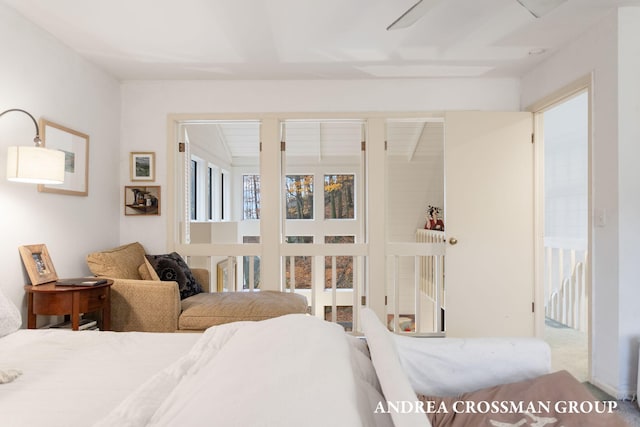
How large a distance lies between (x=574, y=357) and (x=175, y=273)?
322cm

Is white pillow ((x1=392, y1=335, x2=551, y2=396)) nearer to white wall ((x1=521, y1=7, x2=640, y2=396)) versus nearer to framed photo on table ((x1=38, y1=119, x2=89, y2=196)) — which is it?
white wall ((x1=521, y1=7, x2=640, y2=396))

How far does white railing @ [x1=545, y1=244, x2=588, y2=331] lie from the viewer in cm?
384

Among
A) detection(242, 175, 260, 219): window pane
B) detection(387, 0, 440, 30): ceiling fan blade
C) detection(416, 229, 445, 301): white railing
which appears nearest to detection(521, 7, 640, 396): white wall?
detection(387, 0, 440, 30): ceiling fan blade

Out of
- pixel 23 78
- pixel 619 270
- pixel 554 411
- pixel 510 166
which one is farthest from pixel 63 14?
pixel 619 270

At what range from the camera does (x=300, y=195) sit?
4.25 meters

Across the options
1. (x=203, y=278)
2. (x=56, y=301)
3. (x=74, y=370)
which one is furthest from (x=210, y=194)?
(x=74, y=370)

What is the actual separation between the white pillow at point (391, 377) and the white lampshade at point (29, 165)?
1.94 meters

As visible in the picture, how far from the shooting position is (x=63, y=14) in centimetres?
237

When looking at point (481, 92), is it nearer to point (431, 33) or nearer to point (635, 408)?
point (431, 33)

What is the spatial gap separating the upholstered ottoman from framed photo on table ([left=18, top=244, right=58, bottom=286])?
86 centimetres

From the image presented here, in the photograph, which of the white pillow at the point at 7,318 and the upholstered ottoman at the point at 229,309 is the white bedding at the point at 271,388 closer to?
the white pillow at the point at 7,318

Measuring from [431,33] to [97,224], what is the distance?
297 centimetres

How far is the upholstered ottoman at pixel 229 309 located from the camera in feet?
8.74

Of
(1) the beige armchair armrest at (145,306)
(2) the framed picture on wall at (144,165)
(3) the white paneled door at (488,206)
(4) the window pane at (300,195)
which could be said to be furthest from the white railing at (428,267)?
(2) the framed picture on wall at (144,165)
